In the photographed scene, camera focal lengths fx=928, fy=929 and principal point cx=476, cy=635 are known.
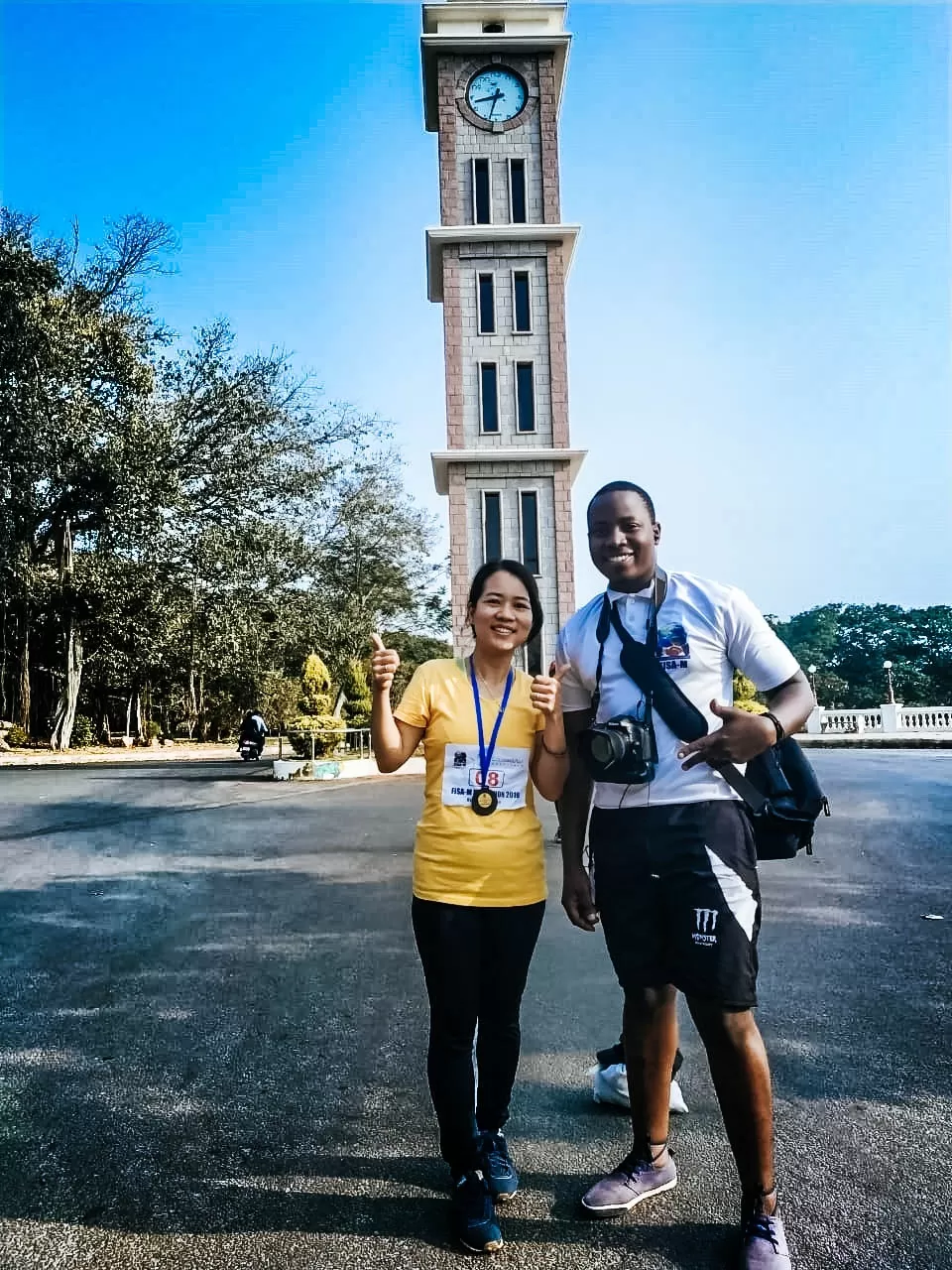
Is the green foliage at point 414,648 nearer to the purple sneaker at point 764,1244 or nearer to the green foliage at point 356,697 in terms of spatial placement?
the green foliage at point 356,697

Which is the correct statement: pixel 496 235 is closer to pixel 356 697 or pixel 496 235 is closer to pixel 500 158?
pixel 500 158

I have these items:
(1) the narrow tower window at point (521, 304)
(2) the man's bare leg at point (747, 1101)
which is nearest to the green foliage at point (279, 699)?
(1) the narrow tower window at point (521, 304)

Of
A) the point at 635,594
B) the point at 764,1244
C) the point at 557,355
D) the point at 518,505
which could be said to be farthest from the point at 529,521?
the point at 764,1244

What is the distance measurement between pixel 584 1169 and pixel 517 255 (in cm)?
2377

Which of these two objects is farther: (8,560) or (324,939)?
(8,560)

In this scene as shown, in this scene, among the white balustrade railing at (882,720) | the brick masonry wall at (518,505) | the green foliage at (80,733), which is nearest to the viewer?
the brick masonry wall at (518,505)

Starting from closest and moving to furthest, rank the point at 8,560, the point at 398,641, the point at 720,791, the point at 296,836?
the point at 720,791 → the point at 296,836 → the point at 8,560 → the point at 398,641

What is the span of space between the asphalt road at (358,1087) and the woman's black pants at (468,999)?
260 mm

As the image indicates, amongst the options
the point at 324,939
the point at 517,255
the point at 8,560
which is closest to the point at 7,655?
the point at 8,560

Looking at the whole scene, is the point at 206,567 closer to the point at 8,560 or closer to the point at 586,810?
the point at 8,560

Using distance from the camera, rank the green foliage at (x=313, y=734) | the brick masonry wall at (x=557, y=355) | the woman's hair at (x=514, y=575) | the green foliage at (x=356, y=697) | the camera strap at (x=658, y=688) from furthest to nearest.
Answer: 1. the green foliage at (x=356, y=697)
2. the brick masonry wall at (x=557, y=355)
3. the green foliage at (x=313, y=734)
4. the woman's hair at (x=514, y=575)
5. the camera strap at (x=658, y=688)

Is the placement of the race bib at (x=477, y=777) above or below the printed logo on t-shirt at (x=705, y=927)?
above

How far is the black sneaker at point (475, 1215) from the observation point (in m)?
2.22

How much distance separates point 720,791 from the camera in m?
2.38
